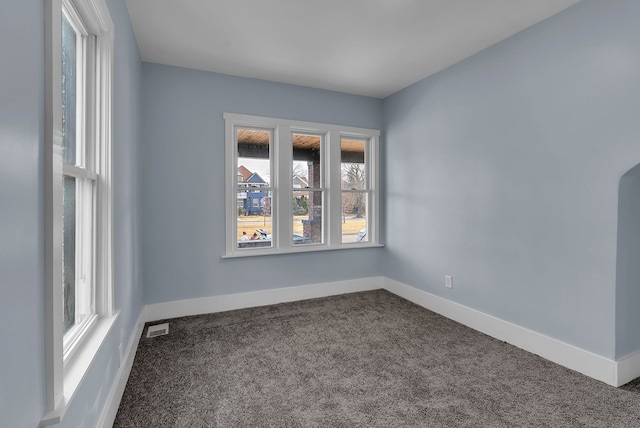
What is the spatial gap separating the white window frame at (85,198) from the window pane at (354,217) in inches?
117

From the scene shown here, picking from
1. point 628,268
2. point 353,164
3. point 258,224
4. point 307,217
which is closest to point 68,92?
point 258,224

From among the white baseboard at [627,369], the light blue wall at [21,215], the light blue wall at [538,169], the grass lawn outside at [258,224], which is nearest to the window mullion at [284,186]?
the grass lawn outside at [258,224]

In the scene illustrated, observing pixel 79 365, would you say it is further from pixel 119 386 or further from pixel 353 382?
pixel 353 382

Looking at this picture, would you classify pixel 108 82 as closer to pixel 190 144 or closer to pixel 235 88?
pixel 190 144

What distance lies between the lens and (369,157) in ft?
14.8

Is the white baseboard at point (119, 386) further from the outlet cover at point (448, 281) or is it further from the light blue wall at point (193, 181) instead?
the outlet cover at point (448, 281)

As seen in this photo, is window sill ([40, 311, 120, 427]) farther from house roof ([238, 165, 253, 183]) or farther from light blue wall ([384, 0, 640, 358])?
light blue wall ([384, 0, 640, 358])

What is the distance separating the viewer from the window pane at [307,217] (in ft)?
13.4

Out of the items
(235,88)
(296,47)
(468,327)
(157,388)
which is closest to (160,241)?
(157,388)

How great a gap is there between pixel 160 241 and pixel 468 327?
325 centimetres

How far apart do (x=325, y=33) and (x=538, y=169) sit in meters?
2.10

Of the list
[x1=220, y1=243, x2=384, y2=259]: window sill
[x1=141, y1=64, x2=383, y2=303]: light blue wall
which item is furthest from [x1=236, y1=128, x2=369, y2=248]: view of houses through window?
[x1=141, y1=64, x2=383, y2=303]: light blue wall

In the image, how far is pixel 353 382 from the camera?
221 centimetres

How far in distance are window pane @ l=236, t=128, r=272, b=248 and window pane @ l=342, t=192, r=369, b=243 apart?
1.06m
